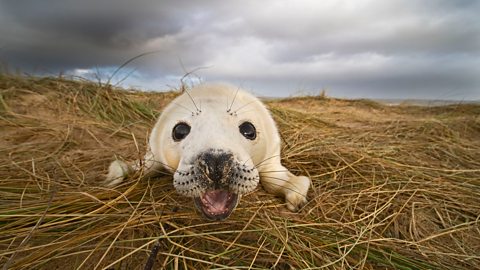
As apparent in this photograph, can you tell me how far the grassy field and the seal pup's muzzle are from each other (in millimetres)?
→ 144

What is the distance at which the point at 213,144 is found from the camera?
1.95m

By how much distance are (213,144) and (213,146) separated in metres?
0.03

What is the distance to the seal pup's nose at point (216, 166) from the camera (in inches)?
71.2

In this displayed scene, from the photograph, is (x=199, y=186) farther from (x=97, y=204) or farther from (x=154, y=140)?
(x=154, y=140)

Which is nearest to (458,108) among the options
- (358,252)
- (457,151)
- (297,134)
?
(457,151)

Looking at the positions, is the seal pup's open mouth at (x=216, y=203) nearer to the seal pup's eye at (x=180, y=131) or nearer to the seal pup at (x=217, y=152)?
the seal pup at (x=217, y=152)

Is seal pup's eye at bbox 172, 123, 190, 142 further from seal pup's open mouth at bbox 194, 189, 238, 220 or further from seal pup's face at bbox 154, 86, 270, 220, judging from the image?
seal pup's open mouth at bbox 194, 189, 238, 220

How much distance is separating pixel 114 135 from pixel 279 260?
363 cm

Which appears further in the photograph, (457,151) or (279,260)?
(457,151)

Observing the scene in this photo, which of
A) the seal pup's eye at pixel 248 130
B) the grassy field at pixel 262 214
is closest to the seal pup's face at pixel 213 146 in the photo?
the seal pup's eye at pixel 248 130

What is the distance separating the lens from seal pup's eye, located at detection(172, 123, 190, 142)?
2.30 meters

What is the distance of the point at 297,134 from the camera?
4.37m

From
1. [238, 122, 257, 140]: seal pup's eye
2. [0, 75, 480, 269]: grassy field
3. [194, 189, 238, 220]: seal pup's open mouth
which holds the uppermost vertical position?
[238, 122, 257, 140]: seal pup's eye

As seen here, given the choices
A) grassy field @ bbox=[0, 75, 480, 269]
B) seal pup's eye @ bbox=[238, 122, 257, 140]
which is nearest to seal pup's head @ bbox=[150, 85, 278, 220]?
seal pup's eye @ bbox=[238, 122, 257, 140]
